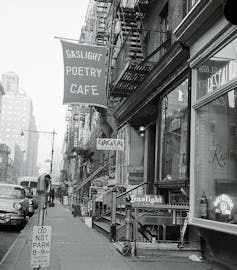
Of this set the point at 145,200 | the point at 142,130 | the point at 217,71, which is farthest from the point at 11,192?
the point at 217,71

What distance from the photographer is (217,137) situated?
8.42 metres

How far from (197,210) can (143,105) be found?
6.68 metres

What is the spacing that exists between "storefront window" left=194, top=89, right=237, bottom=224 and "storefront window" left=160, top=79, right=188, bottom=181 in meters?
1.75

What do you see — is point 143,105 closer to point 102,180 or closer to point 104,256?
point 104,256

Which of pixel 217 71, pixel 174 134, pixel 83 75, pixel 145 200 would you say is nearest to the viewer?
pixel 217 71

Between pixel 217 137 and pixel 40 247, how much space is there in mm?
4216

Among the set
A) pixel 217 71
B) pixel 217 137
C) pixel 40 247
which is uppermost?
Answer: pixel 217 71

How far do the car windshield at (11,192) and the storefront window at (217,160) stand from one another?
10.4m

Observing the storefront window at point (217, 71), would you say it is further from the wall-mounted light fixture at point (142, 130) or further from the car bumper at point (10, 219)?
the car bumper at point (10, 219)

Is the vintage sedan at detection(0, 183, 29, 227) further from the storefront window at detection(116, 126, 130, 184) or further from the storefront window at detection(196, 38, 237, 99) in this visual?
the storefront window at detection(196, 38, 237, 99)

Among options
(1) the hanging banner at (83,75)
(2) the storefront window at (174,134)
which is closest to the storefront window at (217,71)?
(2) the storefront window at (174,134)

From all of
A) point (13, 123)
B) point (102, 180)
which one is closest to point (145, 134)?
point (102, 180)

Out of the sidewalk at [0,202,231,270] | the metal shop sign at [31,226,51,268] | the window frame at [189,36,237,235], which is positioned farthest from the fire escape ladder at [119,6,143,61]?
the metal shop sign at [31,226,51,268]

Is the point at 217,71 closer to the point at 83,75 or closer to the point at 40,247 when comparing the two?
the point at 40,247
